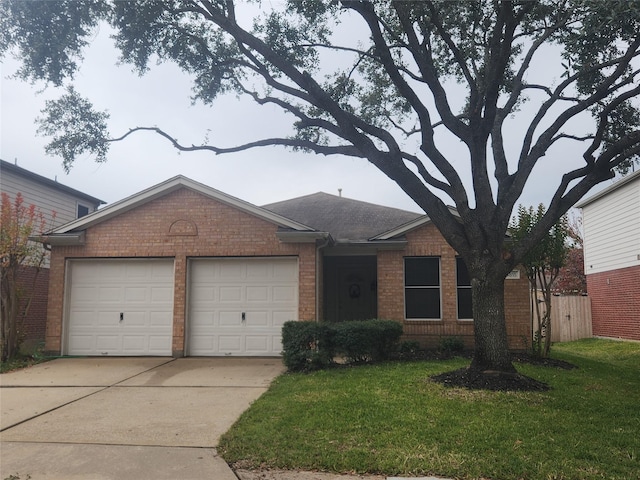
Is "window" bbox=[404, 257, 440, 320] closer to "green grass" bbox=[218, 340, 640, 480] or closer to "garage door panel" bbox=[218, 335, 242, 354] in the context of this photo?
"garage door panel" bbox=[218, 335, 242, 354]

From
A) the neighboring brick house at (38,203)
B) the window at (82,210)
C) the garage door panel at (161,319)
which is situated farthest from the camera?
the window at (82,210)

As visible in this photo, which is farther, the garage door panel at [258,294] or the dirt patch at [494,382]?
the garage door panel at [258,294]

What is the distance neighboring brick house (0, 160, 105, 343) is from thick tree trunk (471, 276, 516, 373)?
1195 cm

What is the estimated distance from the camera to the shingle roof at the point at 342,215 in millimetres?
14644

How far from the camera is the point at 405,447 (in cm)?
512

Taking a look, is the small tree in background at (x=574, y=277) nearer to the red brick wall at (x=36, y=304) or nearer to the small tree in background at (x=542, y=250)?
the small tree in background at (x=542, y=250)

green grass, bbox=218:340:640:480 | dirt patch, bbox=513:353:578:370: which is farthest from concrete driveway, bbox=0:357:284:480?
dirt patch, bbox=513:353:578:370

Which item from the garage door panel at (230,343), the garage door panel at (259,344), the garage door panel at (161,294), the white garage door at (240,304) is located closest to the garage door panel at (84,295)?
the garage door panel at (161,294)

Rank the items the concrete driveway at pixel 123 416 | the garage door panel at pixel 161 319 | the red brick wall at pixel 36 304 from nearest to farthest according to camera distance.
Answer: the concrete driveway at pixel 123 416 → the garage door panel at pixel 161 319 → the red brick wall at pixel 36 304

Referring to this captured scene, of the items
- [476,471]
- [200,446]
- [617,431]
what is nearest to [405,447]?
[476,471]

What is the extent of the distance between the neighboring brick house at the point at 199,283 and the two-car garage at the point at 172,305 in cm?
3

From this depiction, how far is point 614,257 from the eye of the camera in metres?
19.2

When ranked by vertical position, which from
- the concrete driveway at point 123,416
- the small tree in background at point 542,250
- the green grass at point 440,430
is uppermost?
the small tree in background at point 542,250

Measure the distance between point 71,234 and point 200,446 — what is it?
9.16 meters
